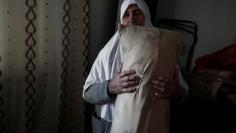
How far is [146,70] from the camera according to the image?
0.88 meters

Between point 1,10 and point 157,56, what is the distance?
719mm

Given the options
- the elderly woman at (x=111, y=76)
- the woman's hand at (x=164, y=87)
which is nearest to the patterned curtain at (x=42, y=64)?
the elderly woman at (x=111, y=76)

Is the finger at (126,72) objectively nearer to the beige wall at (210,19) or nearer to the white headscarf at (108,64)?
the white headscarf at (108,64)

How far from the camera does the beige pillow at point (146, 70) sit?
0.88m

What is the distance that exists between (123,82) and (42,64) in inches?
24.2

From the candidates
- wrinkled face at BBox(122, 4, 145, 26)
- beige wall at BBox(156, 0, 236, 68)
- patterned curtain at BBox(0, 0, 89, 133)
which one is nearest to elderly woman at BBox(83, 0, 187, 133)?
wrinkled face at BBox(122, 4, 145, 26)

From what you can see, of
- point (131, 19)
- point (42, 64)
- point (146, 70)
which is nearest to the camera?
point (146, 70)

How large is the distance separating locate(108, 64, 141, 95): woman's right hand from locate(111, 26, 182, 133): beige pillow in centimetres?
1

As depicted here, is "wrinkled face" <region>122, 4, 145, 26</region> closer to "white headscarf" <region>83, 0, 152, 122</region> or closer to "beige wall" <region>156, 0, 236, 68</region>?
"white headscarf" <region>83, 0, 152, 122</region>

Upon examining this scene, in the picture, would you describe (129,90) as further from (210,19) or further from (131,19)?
(210,19)

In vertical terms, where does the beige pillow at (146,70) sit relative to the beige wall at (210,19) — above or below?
below

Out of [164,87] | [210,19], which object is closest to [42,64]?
[164,87]

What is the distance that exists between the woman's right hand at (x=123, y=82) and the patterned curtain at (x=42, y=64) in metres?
0.53

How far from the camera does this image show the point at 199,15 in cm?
155
